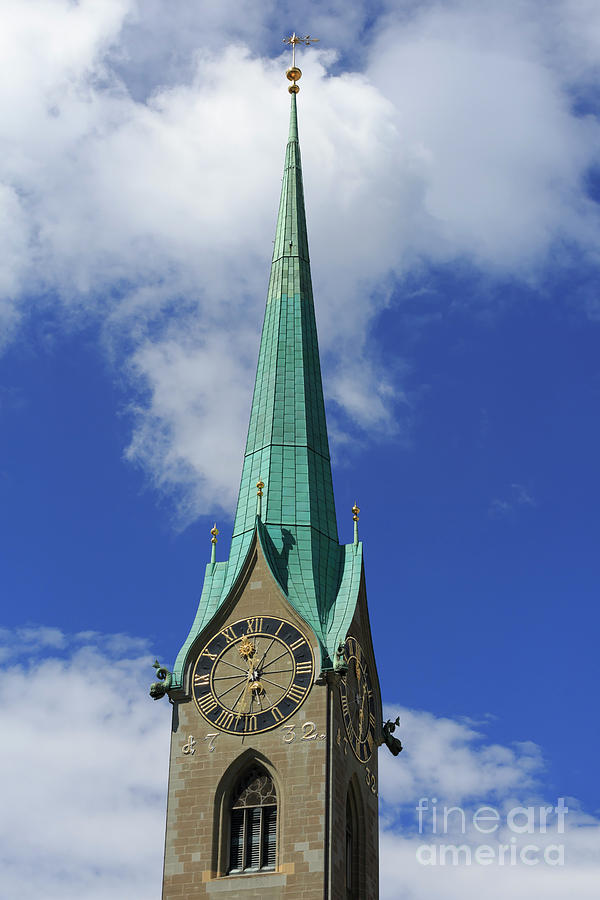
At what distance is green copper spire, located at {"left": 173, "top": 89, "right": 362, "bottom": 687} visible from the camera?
48.0 metres

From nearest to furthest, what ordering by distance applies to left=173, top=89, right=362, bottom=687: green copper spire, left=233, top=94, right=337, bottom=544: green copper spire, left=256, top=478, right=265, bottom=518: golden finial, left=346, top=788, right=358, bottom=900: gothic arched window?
left=346, top=788, right=358, bottom=900: gothic arched window < left=173, top=89, right=362, bottom=687: green copper spire < left=256, top=478, right=265, bottom=518: golden finial < left=233, top=94, right=337, bottom=544: green copper spire

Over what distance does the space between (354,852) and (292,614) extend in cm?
668

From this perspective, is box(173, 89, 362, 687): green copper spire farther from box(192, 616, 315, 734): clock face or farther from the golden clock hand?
the golden clock hand

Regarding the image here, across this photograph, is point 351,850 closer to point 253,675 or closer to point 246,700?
point 246,700

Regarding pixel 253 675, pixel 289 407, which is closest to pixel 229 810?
pixel 253 675

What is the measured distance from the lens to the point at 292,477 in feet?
168

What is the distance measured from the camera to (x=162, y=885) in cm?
4378

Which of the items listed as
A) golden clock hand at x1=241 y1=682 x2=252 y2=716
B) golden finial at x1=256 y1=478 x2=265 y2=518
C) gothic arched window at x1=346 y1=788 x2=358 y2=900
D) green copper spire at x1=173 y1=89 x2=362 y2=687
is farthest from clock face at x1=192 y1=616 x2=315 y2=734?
golden finial at x1=256 y1=478 x2=265 y2=518

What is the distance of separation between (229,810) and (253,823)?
2.56 ft

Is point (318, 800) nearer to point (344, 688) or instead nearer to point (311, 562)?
point (344, 688)

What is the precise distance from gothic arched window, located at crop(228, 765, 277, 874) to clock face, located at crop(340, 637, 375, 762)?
9.55 feet

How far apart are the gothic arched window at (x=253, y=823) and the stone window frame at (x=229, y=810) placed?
0.33ft

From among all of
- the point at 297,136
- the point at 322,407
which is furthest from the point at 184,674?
the point at 297,136

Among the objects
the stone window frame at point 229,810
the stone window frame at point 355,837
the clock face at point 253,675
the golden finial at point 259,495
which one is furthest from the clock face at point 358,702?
the golden finial at point 259,495
